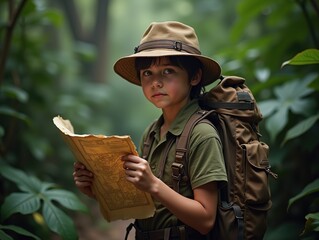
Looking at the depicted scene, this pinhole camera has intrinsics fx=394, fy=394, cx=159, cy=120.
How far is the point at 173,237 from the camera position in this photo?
6.03ft

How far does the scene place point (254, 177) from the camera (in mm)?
1829

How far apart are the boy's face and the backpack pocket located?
1.36 ft

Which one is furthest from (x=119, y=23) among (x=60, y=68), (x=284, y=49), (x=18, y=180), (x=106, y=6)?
(x=18, y=180)

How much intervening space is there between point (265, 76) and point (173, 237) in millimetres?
1942

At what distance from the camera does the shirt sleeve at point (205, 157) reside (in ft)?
5.67

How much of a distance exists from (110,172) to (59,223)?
707mm

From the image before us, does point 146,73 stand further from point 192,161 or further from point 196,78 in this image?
point 192,161

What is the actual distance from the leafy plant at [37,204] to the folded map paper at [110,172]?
442 mm

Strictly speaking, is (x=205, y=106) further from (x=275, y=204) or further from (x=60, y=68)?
(x=60, y=68)

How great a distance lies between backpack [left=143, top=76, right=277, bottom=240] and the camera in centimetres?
179

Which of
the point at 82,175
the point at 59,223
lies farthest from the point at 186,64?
the point at 59,223

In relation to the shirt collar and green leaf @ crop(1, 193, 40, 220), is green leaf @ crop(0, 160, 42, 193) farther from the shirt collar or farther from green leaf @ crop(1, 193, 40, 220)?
the shirt collar

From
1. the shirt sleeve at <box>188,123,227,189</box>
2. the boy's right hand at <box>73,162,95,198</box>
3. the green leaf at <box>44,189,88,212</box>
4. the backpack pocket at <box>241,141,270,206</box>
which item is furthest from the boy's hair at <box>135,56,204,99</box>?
the green leaf at <box>44,189,88,212</box>

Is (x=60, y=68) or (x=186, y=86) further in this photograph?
(x=60, y=68)
